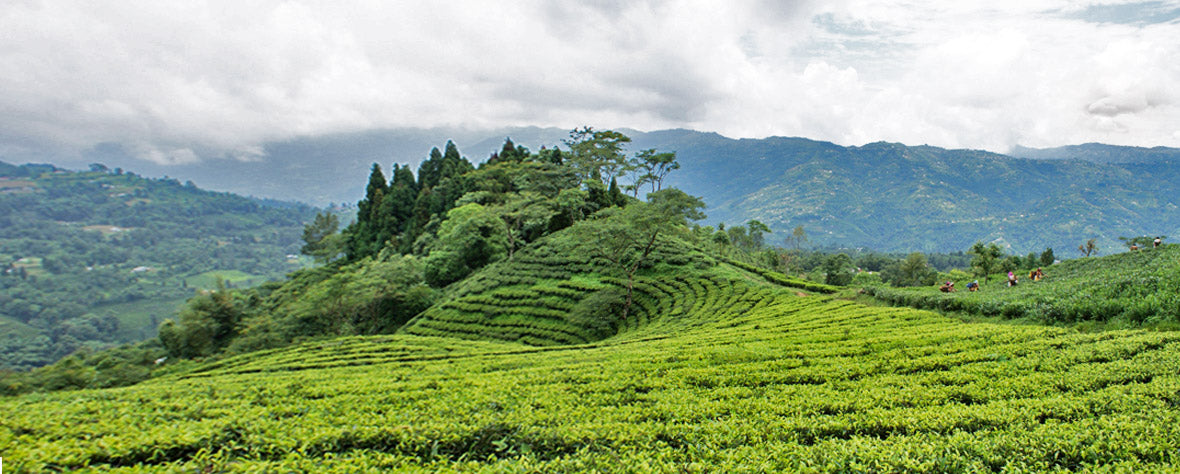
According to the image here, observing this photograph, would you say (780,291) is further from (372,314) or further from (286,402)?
(372,314)

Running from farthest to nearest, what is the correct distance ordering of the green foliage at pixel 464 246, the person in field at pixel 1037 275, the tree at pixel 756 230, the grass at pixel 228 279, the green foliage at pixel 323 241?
the grass at pixel 228 279 < the tree at pixel 756 230 < the green foliage at pixel 323 241 < the green foliage at pixel 464 246 < the person in field at pixel 1037 275

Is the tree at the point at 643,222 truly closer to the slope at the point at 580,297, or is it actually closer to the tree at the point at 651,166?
the slope at the point at 580,297

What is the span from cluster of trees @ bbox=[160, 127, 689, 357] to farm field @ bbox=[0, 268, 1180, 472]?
54.3 ft

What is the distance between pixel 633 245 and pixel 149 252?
256 metres

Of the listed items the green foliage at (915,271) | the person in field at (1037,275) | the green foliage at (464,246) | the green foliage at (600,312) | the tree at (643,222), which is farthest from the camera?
the green foliage at (915,271)

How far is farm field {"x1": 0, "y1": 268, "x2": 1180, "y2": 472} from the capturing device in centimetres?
564

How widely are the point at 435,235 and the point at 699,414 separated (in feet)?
152

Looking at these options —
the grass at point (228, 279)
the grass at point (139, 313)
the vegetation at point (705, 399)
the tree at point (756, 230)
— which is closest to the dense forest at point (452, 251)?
the tree at point (756, 230)

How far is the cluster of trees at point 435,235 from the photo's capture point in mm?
27453

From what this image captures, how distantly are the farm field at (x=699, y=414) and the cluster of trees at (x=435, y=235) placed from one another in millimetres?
16545

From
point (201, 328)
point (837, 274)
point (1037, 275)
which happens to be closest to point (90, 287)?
point (201, 328)

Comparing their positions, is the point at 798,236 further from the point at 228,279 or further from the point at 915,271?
the point at 228,279

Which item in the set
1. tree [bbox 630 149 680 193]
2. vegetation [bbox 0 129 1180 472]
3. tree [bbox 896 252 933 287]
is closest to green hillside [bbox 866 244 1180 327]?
vegetation [bbox 0 129 1180 472]

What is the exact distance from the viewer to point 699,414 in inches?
304
